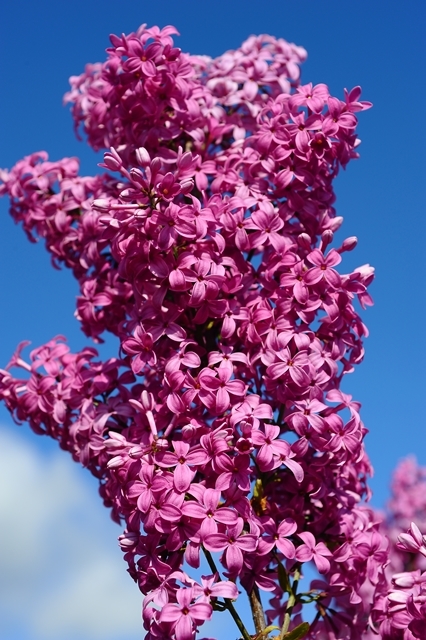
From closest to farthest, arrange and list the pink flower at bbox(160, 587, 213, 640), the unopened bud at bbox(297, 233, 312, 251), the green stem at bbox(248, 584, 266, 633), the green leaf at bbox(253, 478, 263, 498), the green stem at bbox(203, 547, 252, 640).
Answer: the pink flower at bbox(160, 587, 213, 640) → the green stem at bbox(203, 547, 252, 640) → the green stem at bbox(248, 584, 266, 633) → the green leaf at bbox(253, 478, 263, 498) → the unopened bud at bbox(297, 233, 312, 251)

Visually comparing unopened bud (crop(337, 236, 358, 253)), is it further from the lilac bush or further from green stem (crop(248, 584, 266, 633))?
green stem (crop(248, 584, 266, 633))

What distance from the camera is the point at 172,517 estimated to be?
366 cm

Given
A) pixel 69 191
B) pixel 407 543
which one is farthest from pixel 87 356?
pixel 407 543

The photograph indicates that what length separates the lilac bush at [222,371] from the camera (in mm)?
3791

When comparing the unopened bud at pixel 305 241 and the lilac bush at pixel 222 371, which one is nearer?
the lilac bush at pixel 222 371

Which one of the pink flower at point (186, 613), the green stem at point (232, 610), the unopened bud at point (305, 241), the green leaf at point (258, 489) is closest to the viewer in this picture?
the pink flower at point (186, 613)

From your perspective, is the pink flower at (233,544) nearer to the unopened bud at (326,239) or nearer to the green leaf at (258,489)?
the green leaf at (258,489)

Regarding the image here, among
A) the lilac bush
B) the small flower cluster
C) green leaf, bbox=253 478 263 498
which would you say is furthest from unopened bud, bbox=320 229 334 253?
the small flower cluster

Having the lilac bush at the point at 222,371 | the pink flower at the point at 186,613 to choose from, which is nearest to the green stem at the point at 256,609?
the lilac bush at the point at 222,371

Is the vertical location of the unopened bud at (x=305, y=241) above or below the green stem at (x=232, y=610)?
above

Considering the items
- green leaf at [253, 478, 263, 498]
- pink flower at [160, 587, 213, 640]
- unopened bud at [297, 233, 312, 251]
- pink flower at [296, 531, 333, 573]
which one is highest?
unopened bud at [297, 233, 312, 251]

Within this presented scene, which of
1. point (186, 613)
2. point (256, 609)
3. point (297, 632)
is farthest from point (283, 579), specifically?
point (186, 613)

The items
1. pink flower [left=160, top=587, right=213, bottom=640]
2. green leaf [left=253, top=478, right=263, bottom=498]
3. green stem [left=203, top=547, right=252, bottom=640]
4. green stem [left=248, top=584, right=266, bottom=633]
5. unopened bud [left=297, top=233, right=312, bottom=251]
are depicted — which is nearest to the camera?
pink flower [left=160, top=587, right=213, bottom=640]

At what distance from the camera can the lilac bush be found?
379 centimetres
